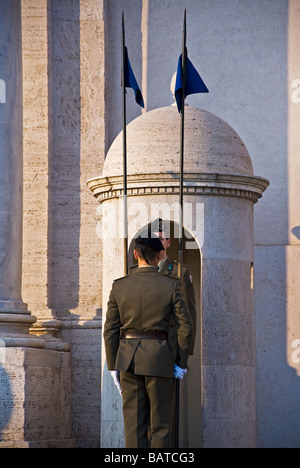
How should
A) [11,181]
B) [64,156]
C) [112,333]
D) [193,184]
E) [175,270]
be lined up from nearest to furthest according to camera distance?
1. [112,333]
2. [193,184]
3. [175,270]
4. [11,181]
5. [64,156]

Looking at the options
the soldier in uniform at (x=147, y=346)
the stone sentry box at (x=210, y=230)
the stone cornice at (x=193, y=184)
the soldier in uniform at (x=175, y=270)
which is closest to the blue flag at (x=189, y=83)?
the stone sentry box at (x=210, y=230)

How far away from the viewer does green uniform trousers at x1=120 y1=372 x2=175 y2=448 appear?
9.07 m

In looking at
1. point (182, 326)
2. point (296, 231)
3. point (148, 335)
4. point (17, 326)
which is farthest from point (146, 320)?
point (296, 231)

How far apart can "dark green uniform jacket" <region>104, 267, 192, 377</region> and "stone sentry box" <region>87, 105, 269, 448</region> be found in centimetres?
189

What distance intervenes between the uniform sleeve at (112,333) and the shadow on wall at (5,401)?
9.68 feet

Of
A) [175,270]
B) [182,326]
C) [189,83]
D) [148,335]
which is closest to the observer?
[182,326]

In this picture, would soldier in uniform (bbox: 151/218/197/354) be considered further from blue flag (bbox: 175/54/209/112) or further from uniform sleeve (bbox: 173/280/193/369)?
blue flag (bbox: 175/54/209/112)

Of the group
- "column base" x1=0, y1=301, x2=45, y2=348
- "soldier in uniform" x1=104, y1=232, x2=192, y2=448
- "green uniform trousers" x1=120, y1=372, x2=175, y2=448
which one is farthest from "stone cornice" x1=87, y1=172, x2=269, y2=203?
"green uniform trousers" x1=120, y1=372, x2=175, y2=448

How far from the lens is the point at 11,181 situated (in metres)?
13.0

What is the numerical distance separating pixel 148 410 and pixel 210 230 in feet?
8.77

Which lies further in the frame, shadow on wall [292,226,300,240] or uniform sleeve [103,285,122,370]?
shadow on wall [292,226,300,240]

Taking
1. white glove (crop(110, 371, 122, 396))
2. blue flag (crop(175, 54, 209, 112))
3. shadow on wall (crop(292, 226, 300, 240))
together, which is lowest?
white glove (crop(110, 371, 122, 396))

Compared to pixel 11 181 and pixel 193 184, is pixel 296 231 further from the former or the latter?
pixel 11 181

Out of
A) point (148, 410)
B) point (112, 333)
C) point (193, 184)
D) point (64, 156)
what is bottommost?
point (148, 410)
